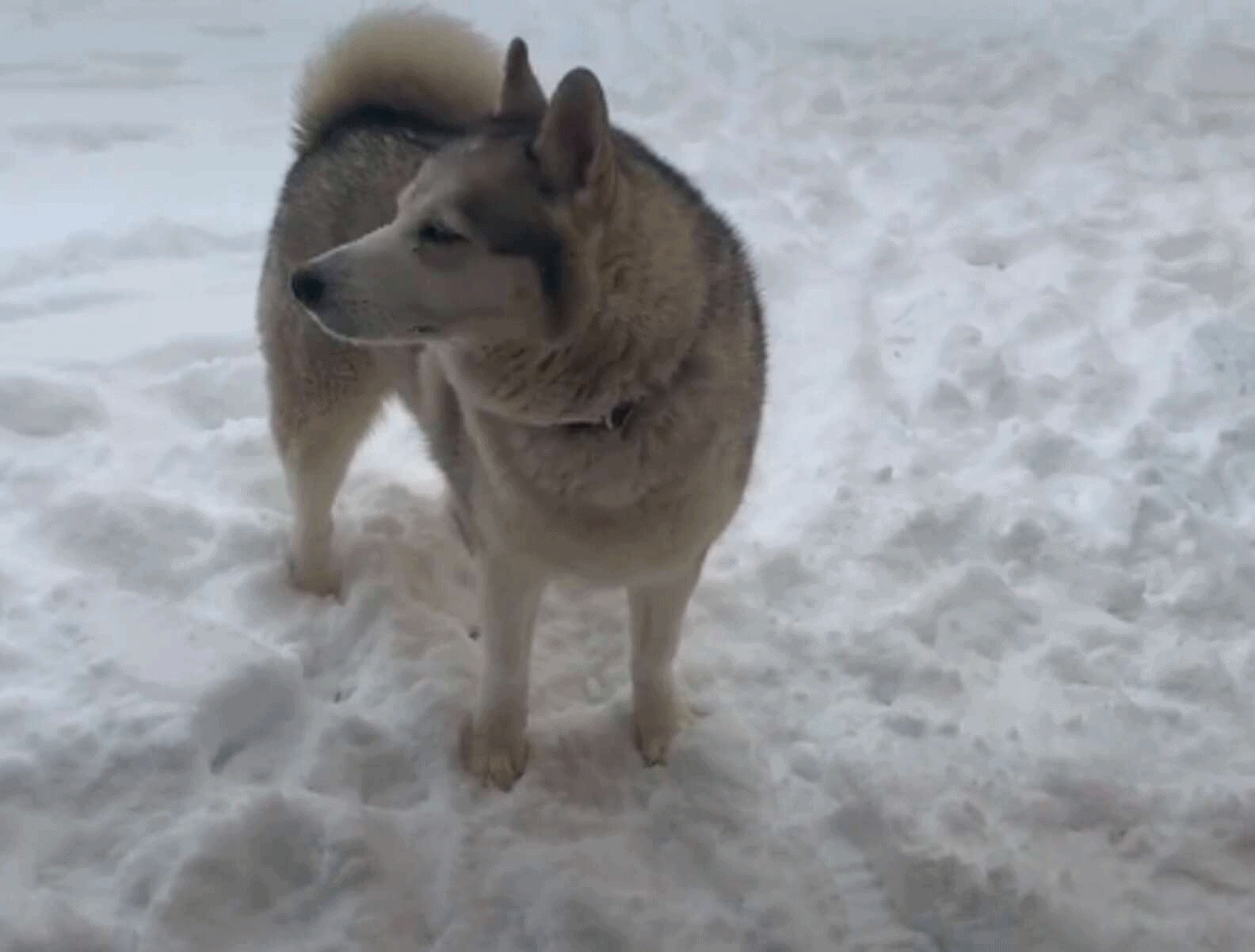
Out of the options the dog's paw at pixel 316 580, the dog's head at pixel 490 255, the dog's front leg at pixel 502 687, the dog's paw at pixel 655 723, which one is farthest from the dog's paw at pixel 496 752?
the dog's head at pixel 490 255

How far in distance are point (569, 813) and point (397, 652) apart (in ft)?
1.41

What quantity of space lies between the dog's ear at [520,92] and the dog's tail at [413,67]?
39cm

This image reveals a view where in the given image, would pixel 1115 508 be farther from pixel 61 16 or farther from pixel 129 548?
pixel 61 16

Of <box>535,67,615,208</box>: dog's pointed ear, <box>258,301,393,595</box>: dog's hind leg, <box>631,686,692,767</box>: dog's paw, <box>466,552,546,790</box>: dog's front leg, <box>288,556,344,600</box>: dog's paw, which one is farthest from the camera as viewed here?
<box>288,556,344,600</box>: dog's paw

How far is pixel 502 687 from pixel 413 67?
971 millimetres

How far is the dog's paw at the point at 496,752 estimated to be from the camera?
2.16 meters

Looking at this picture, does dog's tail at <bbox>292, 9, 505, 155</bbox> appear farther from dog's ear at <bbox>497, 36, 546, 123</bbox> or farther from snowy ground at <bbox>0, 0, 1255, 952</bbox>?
snowy ground at <bbox>0, 0, 1255, 952</bbox>

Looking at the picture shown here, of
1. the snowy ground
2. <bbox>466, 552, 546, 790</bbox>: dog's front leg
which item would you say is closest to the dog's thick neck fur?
<bbox>466, 552, 546, 790</bbox>: dog's front leg

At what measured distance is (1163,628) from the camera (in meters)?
2.51

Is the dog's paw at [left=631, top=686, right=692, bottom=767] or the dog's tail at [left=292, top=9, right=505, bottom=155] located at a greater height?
the dog's tail at [left=292, top=9, right=505, bottom=155]

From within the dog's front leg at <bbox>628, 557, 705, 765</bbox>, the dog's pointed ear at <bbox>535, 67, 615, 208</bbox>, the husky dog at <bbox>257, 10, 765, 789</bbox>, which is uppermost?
the dog's pointed ear at <bbox>535, 67, 615, 208</bbox>

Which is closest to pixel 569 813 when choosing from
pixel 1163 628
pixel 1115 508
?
pixel 1163 628

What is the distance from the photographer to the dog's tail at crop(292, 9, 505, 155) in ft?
7.47

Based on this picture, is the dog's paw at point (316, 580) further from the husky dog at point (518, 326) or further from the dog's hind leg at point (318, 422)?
the husky dog at point (518, 326)
